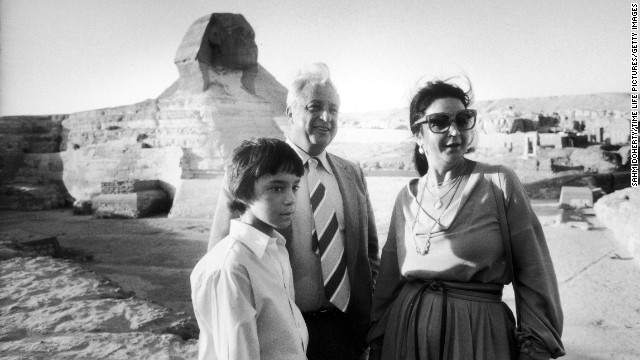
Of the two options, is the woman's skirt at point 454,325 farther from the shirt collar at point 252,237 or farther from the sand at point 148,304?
the sand at point 148,304

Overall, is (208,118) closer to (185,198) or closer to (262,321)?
(185,198)

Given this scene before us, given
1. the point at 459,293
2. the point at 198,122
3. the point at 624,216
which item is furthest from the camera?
the point at 198,122

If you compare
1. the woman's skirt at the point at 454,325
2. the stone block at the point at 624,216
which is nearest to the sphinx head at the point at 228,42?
the stone block at the point at 624,216

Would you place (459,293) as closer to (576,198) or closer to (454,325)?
(454,325)

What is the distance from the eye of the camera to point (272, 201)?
4.62 ft

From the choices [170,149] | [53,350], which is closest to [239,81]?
[170,149]

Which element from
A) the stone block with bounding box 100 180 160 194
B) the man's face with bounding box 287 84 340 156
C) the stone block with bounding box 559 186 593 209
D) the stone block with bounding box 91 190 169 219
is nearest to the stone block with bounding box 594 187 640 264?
the stone block with bounding box 559 186 593 209

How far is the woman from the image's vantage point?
4.52ft

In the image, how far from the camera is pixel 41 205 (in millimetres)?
14312

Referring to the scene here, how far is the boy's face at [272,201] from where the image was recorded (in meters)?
1.41

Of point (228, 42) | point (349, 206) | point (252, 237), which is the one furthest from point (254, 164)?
point (228, 42)

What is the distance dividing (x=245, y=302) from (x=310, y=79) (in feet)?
3.39

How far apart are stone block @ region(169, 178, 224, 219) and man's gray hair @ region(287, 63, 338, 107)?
8.97 m

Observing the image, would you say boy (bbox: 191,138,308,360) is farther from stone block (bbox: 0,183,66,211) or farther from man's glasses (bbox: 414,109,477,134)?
stone block (bbox: 0,183,66,211)
